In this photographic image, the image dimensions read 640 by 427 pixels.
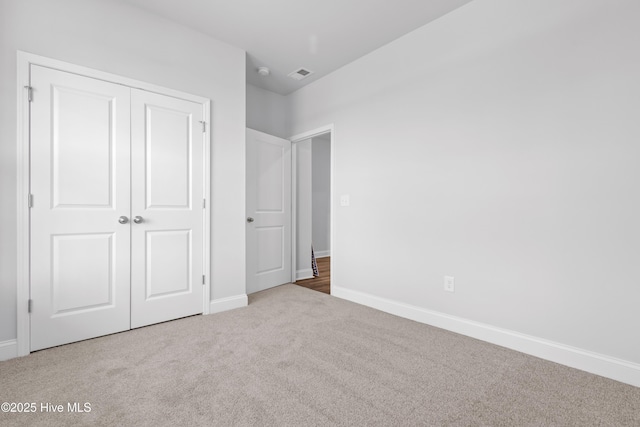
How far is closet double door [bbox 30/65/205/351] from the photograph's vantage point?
6.97ft

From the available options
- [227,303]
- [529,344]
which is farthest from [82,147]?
[529,344]

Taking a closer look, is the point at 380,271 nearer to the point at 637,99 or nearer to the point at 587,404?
the point at 587,404

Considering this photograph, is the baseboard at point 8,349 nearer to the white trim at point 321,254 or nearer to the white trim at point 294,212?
the white trim at point 294,212

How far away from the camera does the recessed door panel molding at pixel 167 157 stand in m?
2.59

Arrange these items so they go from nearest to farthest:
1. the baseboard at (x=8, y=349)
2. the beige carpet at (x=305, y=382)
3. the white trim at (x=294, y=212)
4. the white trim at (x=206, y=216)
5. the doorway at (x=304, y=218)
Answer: the beige carpet at (x=305, y=382), the baseboard at (x=8, y=349), the white trim at (x=206, y=216), the doorway at (x=304, y=218), the white trim at (x=294, y=212)

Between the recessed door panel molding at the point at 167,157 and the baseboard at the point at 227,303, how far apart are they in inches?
40.0

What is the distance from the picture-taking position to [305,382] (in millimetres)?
1698

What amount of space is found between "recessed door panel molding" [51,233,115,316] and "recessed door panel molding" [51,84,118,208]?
0.28 meters

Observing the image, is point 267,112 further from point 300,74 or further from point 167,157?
point 167,157

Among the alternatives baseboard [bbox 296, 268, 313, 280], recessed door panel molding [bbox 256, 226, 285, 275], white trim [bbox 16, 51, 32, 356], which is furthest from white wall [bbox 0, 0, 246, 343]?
baseboard [bbox 296, 268, 313, 280]

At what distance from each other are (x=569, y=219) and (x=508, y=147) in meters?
0.65

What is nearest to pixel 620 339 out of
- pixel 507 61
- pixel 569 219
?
pixel 569 219

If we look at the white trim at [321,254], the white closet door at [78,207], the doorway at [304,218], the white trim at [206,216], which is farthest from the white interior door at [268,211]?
the white trim at [321,254]

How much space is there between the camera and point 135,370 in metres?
1.82
